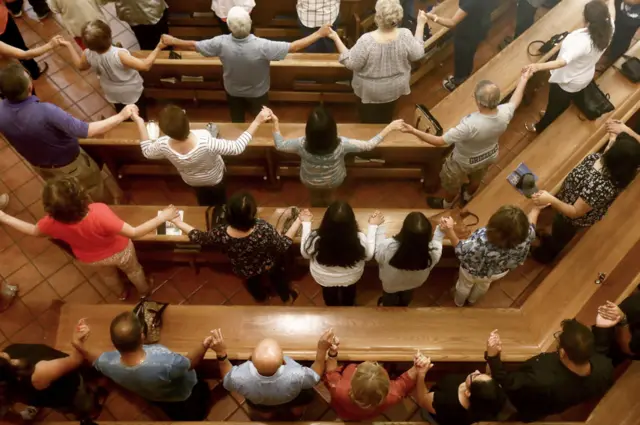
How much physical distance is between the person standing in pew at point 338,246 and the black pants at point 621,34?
9.87ft

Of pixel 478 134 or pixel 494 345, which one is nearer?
pixel 494 345

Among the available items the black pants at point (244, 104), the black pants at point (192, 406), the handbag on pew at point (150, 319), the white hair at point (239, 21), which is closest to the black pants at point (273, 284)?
the handbag on pew at point (150, 319)

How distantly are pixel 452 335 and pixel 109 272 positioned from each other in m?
2.58

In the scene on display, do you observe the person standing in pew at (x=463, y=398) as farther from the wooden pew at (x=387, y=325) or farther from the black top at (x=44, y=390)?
the black top at (x=44, y=390)

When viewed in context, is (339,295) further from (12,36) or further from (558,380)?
(12,36)

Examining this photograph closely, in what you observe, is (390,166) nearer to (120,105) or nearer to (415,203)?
(415,203)

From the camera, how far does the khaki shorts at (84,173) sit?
4.00 meters

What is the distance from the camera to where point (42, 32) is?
598 cm

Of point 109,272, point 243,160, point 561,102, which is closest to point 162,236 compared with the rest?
point 109,272

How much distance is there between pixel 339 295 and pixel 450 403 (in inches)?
46.4

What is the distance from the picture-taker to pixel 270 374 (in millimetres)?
2729

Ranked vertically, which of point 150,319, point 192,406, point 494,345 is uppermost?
point 494,345

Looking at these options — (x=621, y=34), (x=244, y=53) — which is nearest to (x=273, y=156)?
(x=244, y=53)

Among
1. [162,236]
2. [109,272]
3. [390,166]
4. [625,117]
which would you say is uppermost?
[625,117]
